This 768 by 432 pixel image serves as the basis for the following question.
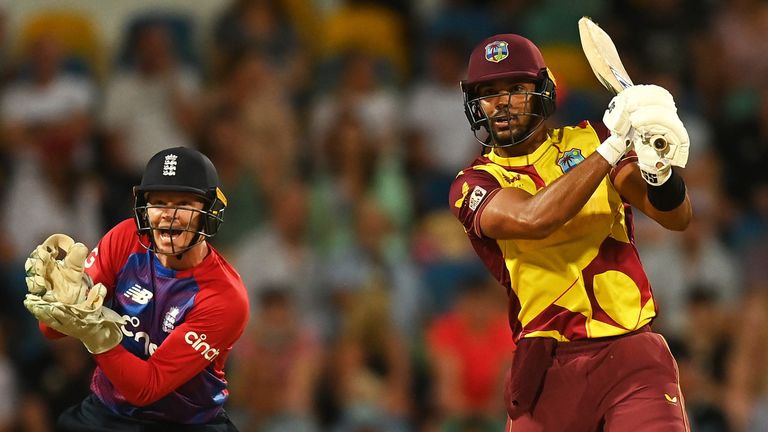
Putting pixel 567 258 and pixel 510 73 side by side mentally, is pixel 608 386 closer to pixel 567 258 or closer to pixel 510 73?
pixel 567 258

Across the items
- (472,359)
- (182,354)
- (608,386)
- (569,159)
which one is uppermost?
(569,159)

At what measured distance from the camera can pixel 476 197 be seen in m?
4.98

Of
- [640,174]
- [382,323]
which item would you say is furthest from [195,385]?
[382,323]

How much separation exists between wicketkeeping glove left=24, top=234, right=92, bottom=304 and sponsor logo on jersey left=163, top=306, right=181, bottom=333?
0.43 metres

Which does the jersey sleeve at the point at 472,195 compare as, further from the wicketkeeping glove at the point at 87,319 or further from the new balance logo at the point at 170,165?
the wicketkeeping glove at the point at 87,319

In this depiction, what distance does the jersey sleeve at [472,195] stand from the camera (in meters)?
4.95

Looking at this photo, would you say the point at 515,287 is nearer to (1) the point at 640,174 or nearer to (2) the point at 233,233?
(1) the point at 640,174

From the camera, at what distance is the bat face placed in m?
4.96

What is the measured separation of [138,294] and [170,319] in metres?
0.16

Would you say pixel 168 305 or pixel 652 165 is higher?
pixel 652 165

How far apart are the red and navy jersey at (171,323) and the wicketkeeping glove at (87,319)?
0.22 metres

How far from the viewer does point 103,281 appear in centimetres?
520

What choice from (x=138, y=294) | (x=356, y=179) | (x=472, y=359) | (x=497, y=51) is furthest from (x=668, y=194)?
(x=356, y=179)

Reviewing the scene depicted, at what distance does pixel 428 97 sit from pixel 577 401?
5532 millimetres
